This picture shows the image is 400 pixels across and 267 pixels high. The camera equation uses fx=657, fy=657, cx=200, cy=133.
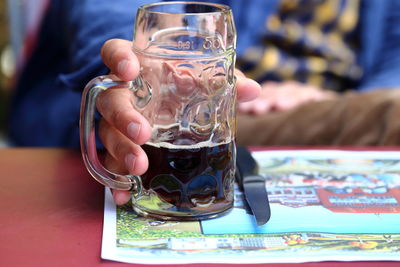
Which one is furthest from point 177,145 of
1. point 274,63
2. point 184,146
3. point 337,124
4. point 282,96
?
point 274,63

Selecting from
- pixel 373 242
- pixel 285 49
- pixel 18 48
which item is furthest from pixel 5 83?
pixel 373 242

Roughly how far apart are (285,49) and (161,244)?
106 cm

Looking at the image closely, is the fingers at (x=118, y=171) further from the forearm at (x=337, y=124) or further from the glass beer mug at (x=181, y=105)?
the forearm at (x=337, y=124)

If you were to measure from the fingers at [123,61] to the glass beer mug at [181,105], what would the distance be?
1 centimetres

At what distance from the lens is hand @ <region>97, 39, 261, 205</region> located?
0.59 m

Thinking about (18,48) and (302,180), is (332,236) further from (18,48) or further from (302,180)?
(18,48)

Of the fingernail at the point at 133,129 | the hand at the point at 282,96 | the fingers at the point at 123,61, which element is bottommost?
the hand at the point at 282,96

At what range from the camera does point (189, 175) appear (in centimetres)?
60

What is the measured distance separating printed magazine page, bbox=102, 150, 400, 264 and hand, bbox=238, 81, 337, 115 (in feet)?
1.46

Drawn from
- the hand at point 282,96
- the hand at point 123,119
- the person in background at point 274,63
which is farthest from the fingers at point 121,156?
the hand at point 282,96

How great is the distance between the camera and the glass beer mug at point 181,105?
1.93ft

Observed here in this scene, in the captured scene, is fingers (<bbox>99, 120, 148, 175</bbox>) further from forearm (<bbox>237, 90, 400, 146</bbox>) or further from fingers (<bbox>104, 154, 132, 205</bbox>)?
forearm (<bbox>237, 90, 400, 146</bbox>)

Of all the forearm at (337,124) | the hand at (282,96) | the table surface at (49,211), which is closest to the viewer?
the table surface at (49,211)

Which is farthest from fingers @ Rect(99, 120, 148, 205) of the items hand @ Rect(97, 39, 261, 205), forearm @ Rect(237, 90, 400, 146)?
forearm @ Rect(237, 90, 400, 146)
